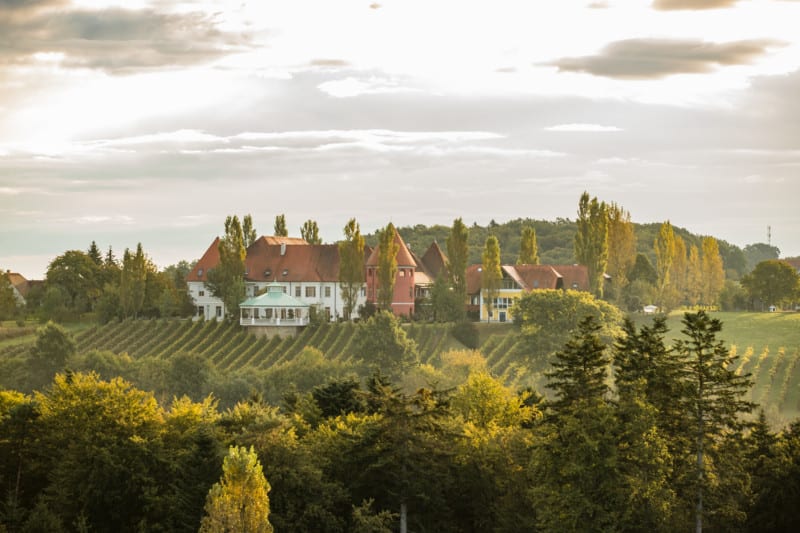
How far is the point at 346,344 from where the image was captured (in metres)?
107

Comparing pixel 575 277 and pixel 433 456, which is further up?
pixel 575 277

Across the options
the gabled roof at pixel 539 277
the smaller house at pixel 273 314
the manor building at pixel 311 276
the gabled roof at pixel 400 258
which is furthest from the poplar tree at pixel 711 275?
the smaller house at pixel 273 314

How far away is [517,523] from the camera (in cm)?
4850

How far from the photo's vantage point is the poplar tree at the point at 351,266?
378ft

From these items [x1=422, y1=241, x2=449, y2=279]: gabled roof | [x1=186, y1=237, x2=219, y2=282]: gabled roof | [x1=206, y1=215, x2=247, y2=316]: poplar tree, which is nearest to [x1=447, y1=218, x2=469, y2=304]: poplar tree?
[x1=422, y1=241, x2=449, y2=279]: gabled roof

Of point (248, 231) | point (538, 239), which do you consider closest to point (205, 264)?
point (248, 231)

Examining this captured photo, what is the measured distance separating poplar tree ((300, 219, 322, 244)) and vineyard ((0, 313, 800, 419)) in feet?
70.4

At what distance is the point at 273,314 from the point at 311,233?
22.5 m

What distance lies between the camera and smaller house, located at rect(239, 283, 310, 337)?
113m

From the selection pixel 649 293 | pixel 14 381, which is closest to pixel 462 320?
pixel 649 293

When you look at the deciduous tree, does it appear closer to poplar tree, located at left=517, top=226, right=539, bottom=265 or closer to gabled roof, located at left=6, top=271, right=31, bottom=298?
poplar tree, located at left=517, top=226, right=539, bottom=265

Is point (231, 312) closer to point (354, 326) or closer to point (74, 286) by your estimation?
point (354, 326)

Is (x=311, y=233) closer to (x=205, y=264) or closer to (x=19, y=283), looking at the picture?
(x=205, y=264)

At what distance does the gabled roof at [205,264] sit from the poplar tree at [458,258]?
27878 mm
